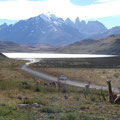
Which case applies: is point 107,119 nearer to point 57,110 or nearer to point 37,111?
point 57,110

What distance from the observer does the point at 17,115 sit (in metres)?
14.4

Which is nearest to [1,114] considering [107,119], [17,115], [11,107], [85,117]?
[17,115]

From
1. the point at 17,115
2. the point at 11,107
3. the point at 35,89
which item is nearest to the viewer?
the point at 17,115

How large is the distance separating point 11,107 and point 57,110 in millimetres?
3271

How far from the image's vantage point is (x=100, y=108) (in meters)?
19.4

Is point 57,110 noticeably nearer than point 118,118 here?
No

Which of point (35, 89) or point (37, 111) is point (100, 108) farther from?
point (35, 89)

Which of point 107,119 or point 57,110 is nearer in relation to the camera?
point 107,119

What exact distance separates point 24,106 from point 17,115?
372 cm

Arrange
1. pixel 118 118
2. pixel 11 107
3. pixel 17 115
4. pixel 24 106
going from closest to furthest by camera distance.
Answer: pixel 17 115 → pixel 118 118 → pixel 11 107 → pixel 24 106

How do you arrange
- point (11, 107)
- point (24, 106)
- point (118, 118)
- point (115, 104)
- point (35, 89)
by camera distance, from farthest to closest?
point (35, 89), point (115, 104), point (24, 106), point (11, 107), point (118, 118)

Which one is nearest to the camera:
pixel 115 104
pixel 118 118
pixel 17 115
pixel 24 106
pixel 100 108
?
pixel 17 115

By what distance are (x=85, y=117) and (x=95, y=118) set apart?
854mm

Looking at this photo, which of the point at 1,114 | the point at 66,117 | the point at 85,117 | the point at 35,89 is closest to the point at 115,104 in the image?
the point at 85,117
